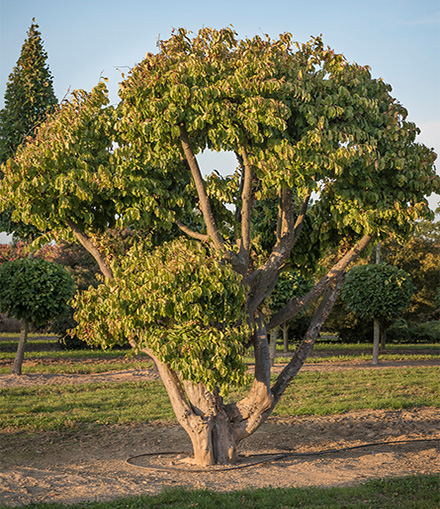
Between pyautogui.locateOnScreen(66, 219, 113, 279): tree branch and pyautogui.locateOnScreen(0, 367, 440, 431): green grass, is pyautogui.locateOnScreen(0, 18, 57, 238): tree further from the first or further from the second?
pyautogui.locateOnScreen(66, 219, 113, 279): tree branch

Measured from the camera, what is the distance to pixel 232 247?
21.7ft

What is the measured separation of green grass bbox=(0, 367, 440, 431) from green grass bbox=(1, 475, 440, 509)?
4295 mm

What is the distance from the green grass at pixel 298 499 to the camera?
15.5 feet

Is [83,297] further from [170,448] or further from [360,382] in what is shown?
[360,382]

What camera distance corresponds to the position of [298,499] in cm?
493

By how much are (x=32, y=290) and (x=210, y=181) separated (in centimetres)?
952

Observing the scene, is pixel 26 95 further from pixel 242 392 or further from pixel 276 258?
pixel 276 258

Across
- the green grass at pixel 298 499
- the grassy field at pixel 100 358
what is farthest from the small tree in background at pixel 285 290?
the green grass at pixel 298 499

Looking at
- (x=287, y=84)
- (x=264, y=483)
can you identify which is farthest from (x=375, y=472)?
(x=287, y=84)

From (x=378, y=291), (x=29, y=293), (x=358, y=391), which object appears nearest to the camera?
(x=358, y=391)

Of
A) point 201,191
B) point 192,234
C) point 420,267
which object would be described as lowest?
point 192,234

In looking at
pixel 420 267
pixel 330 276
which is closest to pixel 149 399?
pixel 330 276

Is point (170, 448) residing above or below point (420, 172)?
below

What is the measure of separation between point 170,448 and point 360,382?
6714 millimetres
